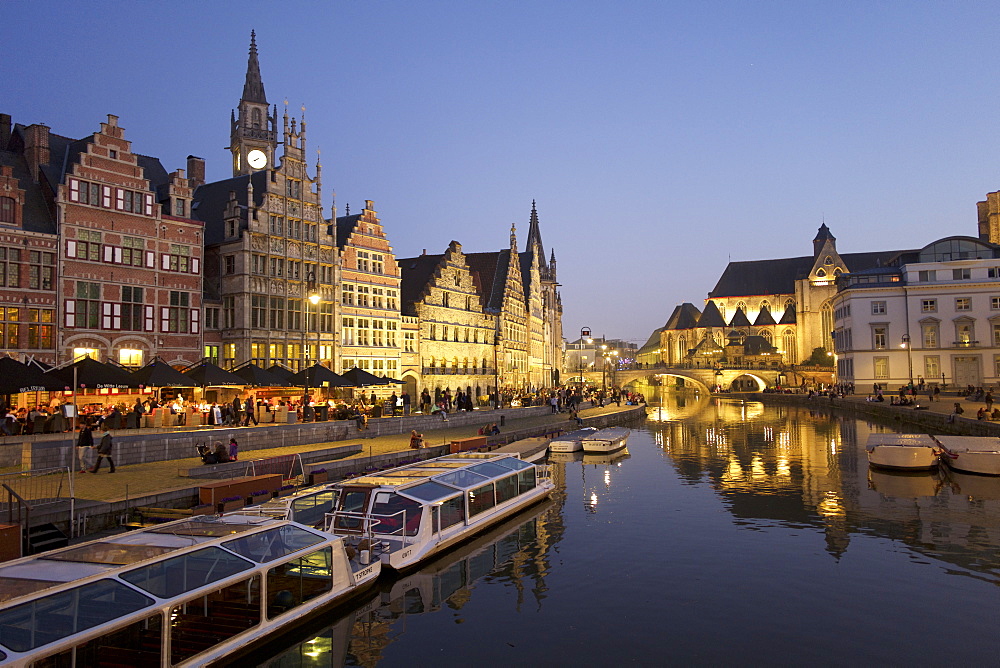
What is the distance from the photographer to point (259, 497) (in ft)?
63.7

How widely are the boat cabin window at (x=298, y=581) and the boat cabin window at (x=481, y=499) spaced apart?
6.23m

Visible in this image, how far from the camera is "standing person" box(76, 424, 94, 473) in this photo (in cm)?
2122

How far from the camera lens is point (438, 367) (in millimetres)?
59438

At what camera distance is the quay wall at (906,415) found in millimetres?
36844

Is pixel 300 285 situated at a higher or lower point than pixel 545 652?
higher

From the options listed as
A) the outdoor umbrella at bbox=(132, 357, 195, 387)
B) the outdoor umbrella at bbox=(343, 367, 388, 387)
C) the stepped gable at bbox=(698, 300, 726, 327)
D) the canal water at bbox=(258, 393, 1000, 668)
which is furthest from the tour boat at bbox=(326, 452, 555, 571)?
the stepped gable at bbox=(698, 300, 726, 327)

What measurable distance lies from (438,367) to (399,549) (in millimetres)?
44077

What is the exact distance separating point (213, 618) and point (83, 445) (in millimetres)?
13762

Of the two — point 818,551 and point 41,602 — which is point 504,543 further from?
point 41,602

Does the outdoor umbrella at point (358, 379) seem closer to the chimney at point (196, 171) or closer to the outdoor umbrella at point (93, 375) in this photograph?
the outdoor umbrella at point (93, 375)

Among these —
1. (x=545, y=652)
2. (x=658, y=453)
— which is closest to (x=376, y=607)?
(x=545, y=652)

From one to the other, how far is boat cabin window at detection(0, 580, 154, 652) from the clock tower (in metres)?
49.4

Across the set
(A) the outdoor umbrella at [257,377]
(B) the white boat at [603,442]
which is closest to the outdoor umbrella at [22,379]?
(A) the outdoor umbrella at [257,377]

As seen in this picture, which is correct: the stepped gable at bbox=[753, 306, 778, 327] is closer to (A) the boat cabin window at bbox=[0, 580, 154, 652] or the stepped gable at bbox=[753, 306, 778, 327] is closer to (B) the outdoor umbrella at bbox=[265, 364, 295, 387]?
(B) the outdoor umbrella at bbox=[265, 364, 295, 387]
